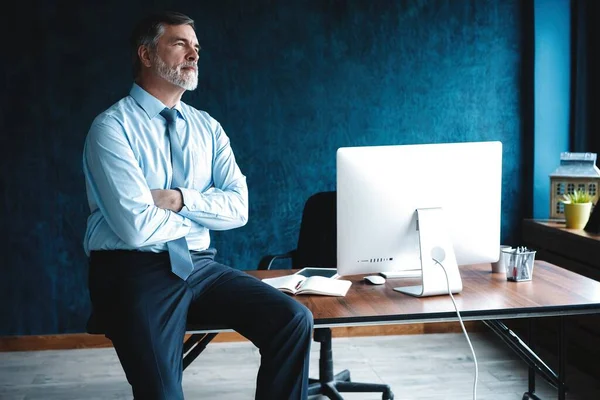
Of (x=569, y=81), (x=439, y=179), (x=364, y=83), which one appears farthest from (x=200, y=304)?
(x=569, y=81)

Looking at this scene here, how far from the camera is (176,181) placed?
277 centimetres

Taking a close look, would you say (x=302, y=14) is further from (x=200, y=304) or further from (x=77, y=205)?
(x=200, y=304)

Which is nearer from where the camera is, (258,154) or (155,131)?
(155,131)

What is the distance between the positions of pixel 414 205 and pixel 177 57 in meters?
1.17

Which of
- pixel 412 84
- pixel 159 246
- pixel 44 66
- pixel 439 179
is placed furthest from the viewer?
pixel 412 84

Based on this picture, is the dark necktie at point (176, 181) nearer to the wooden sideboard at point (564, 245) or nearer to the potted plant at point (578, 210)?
the wooden sideboard at point (564, 245)

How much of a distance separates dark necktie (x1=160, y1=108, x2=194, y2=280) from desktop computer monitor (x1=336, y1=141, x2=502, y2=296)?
1.83ft

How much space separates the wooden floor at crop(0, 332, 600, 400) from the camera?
3.68 m

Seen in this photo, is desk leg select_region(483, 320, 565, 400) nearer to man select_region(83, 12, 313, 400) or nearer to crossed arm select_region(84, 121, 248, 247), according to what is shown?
man select_region(83, 12, 313, 400)

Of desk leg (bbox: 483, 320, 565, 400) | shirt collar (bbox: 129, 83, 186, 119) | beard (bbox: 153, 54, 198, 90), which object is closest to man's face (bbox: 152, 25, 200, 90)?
beard (bbox: 153, 54, 198, 90)

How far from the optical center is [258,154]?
14.9 feet

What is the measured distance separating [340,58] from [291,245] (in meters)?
1.23

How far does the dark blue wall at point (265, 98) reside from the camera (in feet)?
14.2

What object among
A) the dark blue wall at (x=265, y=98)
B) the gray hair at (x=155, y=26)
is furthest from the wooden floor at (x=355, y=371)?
the gray hair at (x=155, y=26)
